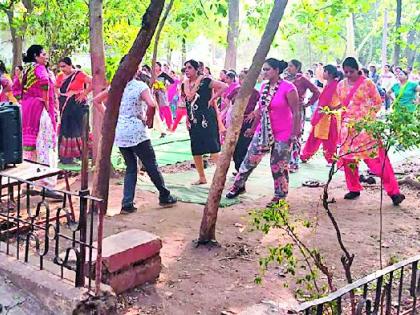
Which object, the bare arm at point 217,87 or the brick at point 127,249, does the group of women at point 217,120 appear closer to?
the bare arm at point 217,87

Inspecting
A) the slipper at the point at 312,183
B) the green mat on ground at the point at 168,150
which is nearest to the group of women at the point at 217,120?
the slipper at the point at 312,183

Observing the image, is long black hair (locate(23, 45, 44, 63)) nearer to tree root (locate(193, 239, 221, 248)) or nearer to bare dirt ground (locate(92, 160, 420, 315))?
bare dirt ground (locate(92, 160, 420, 315))

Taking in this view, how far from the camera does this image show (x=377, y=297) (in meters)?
3.21

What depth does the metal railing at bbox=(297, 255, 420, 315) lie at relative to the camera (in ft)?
9.09

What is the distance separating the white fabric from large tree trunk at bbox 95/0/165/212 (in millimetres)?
569

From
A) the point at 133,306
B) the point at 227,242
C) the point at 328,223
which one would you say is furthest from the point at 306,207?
the point at 133,306

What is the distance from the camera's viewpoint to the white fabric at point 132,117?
6.40m

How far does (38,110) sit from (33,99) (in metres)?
0.14

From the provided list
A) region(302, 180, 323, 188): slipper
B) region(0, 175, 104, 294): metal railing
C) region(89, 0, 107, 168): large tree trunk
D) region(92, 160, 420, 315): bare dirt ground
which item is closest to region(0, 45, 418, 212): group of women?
region(92, 160, 420, 315): bare dirt ground

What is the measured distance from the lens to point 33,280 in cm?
387

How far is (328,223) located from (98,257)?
3.49 metres

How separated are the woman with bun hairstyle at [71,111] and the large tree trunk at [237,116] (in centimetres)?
439

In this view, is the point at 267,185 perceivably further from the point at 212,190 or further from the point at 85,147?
the point at 85,147

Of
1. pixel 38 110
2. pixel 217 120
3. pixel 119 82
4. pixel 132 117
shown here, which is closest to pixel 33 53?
pixel 38 110
